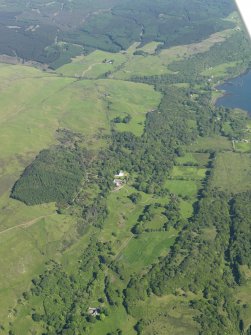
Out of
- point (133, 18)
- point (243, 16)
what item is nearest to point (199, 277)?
point (243, 16)

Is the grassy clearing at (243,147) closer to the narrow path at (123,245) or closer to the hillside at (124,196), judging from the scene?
the hillside at (124,196)

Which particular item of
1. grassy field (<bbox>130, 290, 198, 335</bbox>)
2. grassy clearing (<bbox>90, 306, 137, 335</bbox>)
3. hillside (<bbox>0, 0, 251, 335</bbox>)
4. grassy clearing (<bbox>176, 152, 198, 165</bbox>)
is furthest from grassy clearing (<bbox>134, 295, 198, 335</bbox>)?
grassy clearing (<bbox>176, 152, 198, 165</bbox>)

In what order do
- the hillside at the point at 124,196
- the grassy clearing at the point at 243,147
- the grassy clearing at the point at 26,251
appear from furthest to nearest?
the grassy clearing at the point at 243,147 → the grassy clearing at the point at 26,251 → the hillside at the point at 124,196

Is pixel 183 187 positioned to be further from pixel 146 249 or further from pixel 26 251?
pixel 26 251

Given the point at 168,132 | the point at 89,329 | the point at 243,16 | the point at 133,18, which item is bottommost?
the point at 133,18

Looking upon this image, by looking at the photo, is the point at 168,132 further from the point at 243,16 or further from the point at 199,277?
the point at 243,16

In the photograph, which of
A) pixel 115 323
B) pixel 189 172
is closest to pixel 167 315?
pixel 115 323

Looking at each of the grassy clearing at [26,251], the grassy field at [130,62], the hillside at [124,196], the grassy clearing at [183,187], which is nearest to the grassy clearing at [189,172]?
the hillside at [124,196]
